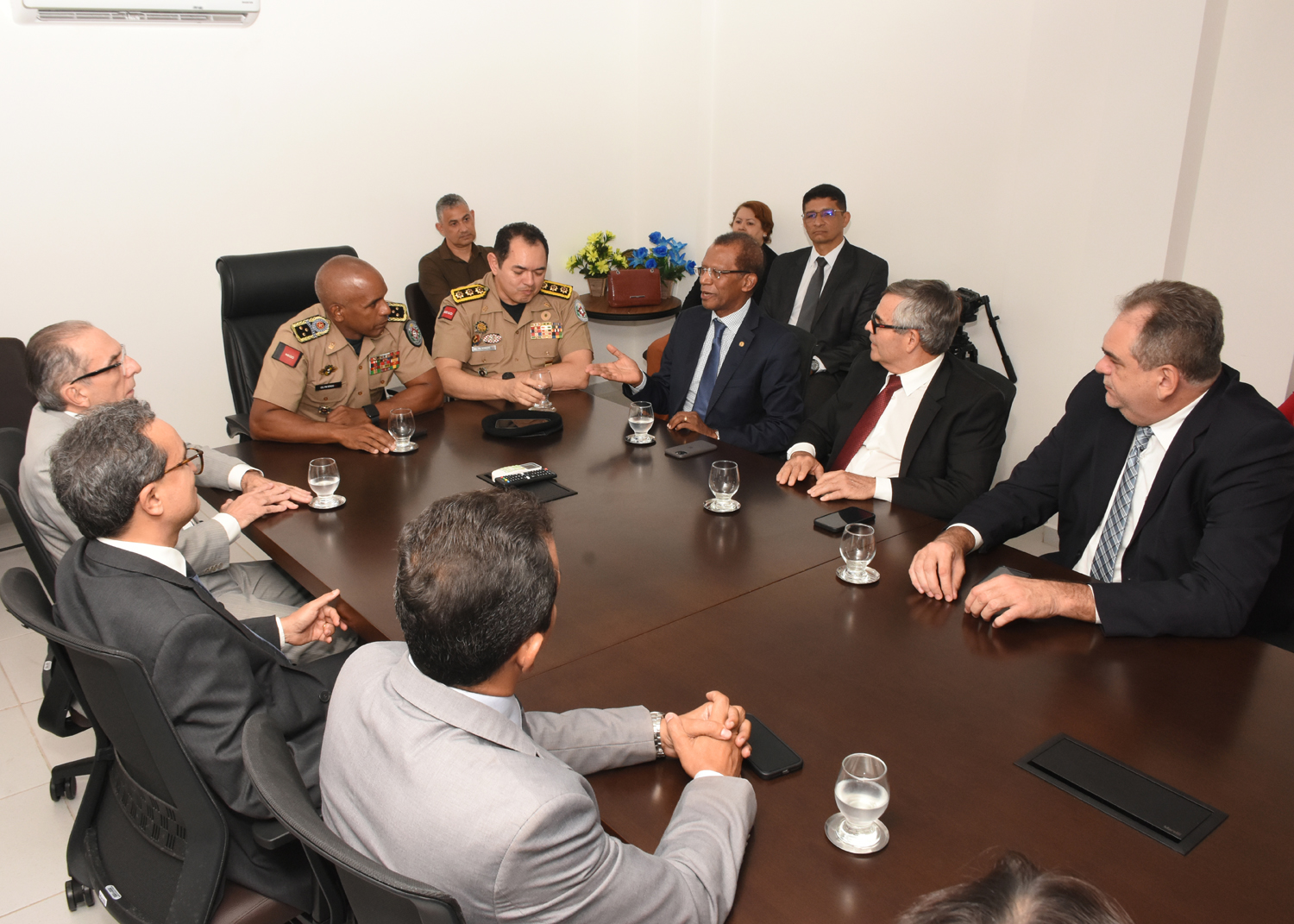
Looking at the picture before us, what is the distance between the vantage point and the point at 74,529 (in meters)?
2.12

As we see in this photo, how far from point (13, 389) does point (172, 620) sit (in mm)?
2791

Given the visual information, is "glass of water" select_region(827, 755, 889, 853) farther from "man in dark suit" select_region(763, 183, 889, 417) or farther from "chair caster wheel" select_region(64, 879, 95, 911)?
"man in dark suit" select_region(763, 183, 889, 417)

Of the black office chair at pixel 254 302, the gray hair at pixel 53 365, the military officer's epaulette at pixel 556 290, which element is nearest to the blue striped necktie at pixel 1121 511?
the military officer's epaulette at pixel 556 290

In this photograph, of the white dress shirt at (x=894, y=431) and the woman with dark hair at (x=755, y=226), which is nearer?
the white dress shirt at (x=894, y=431)

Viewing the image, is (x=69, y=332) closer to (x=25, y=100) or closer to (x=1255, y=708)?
(x=25, y=100)

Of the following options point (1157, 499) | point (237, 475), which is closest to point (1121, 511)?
point (1157, 499)

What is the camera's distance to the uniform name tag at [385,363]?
11.1ft

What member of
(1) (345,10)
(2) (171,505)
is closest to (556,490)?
(2) (171,505)

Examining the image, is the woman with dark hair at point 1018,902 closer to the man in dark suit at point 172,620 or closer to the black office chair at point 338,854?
the black office chair at point 338,854

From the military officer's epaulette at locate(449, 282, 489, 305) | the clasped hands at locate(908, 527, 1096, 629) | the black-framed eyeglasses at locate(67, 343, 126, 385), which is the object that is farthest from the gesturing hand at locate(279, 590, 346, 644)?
the military officer's epaulette at locate(449, 282, 489, 305)

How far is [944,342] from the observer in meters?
2.66

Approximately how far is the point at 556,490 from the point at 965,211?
309cm

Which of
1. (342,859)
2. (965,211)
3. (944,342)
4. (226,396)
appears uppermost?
(965,211)

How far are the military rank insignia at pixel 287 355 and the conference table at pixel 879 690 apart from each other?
91 cm
